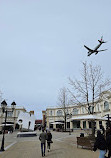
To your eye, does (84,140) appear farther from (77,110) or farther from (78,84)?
(77,110)

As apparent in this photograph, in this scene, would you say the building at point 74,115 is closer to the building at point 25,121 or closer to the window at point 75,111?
the window at point 75,111

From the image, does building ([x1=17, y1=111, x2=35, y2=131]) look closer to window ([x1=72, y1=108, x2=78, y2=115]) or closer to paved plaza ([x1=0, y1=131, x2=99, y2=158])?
paved plaza ([x1=0, y1=131, x2=99, y2=158])

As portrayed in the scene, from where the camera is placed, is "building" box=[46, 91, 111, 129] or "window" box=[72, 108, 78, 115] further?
"window" box=[72, 108, 78, 115]

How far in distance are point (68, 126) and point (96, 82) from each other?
39439mm

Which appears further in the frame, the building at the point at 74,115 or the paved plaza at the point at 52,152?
the building at the point at 74,115

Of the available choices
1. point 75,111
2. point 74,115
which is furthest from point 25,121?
point 75,111

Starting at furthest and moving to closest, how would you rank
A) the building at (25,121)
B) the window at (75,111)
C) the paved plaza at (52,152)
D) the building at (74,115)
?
the window at (75,111), the building at (74,115), the building at (25,121), the paved plaza at (52,152)

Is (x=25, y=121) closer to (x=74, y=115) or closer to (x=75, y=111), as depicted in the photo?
(x=74, y=115)

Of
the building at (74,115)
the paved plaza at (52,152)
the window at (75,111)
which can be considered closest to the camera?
the paved plaza at (52,152)

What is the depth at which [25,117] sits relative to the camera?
25.1 metres

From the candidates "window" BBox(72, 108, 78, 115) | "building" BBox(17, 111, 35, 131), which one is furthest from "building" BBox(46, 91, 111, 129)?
"building" BBox(17, 111, 35, 131)

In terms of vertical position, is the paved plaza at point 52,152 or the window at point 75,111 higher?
the window at point 75,111

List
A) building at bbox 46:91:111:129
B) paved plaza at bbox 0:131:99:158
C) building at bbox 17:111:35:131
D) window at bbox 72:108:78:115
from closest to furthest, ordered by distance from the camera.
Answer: paved plaza at bbox 0:131:99:158
building at bbox 17:111:35:131
building at bbox 46:91:111:129
window at bbox 72:108:78:115

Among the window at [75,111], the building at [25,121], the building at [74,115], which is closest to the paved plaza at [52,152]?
the building at [25,121]
